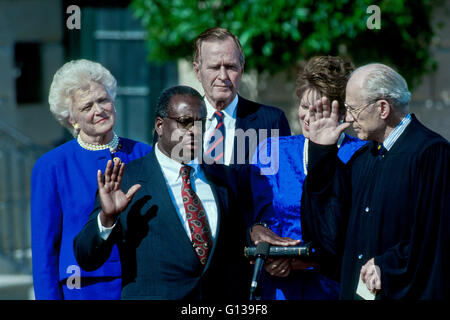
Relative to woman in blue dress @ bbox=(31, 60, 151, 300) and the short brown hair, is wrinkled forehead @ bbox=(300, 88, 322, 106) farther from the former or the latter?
woman in blue dress @ bbox=(31, 60, 151, 300)

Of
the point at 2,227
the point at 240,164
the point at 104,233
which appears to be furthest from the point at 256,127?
the point at 2,227

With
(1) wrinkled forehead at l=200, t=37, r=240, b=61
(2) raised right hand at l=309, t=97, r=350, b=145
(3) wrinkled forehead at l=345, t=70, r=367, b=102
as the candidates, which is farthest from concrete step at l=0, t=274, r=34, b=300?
(3) wrinkled forehead at l=345, t=70, r=367, b=102

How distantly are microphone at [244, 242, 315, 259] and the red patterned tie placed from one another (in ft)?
0.55

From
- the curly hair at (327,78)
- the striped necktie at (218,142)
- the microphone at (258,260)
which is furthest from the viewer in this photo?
the striped necktie at (218,142)

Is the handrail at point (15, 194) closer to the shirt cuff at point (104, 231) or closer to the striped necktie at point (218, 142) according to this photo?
the striped necktie at point (218, 142)

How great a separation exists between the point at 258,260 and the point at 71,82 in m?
1.35

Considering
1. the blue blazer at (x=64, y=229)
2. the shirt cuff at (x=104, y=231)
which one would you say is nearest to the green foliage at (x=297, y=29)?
the blue blazer at (x=64, y=229)

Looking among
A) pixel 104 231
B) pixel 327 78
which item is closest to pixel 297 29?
pixel 327 78

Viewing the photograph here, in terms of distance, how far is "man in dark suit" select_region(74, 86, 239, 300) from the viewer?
3.09 m

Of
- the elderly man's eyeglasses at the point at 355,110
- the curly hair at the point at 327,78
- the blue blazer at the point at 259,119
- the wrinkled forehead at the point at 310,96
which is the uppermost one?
the curly hair at the point at 327,78

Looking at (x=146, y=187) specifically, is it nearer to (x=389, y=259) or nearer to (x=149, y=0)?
(x=389, y=259)

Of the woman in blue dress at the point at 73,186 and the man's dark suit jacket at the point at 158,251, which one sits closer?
the man's dark suit jacket at the point at 158,251

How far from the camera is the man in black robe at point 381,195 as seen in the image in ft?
9.93

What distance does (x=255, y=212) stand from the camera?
11.4ft
